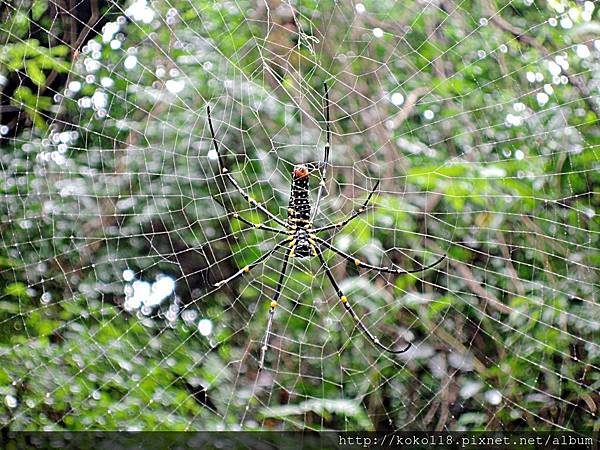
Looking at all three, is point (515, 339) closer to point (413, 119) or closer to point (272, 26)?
point (413, 119)

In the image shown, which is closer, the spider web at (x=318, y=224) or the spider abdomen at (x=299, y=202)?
the spider abdomen at (x=299, y=202)

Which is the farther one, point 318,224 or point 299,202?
point 318,224

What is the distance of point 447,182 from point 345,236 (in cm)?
42

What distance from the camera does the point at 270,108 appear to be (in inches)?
101

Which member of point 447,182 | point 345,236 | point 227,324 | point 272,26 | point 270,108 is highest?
point 272,26

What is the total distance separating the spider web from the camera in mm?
Result: 2434

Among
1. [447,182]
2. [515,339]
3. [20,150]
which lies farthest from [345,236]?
[20,150]

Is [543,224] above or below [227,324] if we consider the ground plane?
above

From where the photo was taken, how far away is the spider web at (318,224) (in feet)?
7.98

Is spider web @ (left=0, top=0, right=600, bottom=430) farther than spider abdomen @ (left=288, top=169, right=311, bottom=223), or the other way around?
spider web @ (left=0, top=0, right=600, bottom=430)

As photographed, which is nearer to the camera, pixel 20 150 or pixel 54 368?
pixel 54 368

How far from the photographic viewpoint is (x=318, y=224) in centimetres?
242

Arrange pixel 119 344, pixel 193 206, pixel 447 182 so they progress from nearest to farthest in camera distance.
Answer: pixel 447 182 < pixel 119 344 < pixel 193 206

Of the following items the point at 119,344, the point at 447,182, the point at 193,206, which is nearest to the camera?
the point at 447,182
